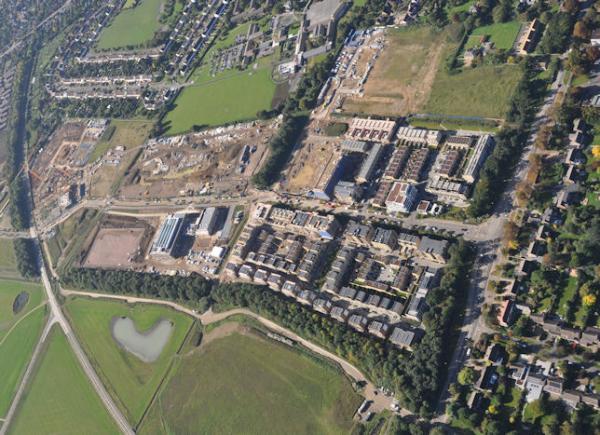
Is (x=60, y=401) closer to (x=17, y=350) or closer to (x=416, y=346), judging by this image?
(x=17, y=350)

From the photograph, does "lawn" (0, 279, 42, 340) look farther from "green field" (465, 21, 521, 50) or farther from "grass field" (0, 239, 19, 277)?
"green field" (465, 21, 521, 50)

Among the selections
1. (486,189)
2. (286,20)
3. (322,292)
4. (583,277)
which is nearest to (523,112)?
(486,189)

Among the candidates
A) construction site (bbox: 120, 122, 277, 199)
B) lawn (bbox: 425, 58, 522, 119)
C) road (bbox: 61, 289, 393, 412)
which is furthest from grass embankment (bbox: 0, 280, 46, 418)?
lawn (bbox: 425, 58, 522, 119)

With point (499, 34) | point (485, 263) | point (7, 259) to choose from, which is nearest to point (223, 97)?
point (499, 34)

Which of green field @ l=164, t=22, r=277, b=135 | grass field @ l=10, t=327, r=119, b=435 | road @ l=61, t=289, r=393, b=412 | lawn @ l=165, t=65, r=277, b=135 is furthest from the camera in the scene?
green field @ l=164, t=22, r=277, b=135

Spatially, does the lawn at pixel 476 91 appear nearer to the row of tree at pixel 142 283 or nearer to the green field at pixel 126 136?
the row of tree at pixel 142 283

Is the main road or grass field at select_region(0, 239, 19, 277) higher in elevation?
grass field at select_region(0, 239, 19, 277)

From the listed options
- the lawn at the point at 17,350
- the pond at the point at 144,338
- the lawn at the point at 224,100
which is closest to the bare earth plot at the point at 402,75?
the lawn at the point at 224,100
